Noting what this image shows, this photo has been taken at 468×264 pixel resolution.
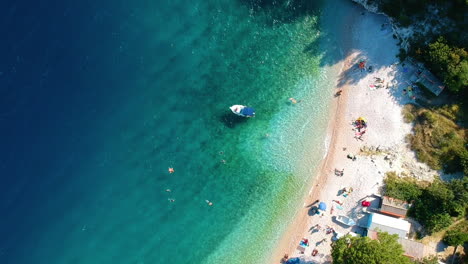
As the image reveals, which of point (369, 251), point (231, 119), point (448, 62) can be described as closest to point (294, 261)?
point (369, 251)

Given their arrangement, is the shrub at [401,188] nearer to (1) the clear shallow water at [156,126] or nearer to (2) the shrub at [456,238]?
(2) the shrub at [456,238]

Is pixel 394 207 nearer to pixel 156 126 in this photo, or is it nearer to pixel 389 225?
pixel 389 225

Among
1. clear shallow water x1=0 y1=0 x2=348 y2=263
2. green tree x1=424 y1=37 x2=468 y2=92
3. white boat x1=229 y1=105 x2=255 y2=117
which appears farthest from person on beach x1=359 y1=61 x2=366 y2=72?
white boat x1=229 y1=105 x2=255 y2=117

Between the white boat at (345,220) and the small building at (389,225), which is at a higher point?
the small building at (389,225)

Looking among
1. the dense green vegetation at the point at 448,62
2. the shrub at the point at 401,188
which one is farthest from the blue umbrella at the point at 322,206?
the dense green vegetation at the point at 448,62

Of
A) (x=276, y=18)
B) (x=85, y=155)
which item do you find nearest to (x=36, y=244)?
(x=85, y=155)

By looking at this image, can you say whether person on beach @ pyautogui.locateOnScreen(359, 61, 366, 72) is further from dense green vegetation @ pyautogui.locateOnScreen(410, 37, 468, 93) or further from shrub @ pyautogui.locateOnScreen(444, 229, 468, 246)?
shrub @ pyautogui.locateOnScreen(444, 229, 468, 246)

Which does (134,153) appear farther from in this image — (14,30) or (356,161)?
(356,161)
